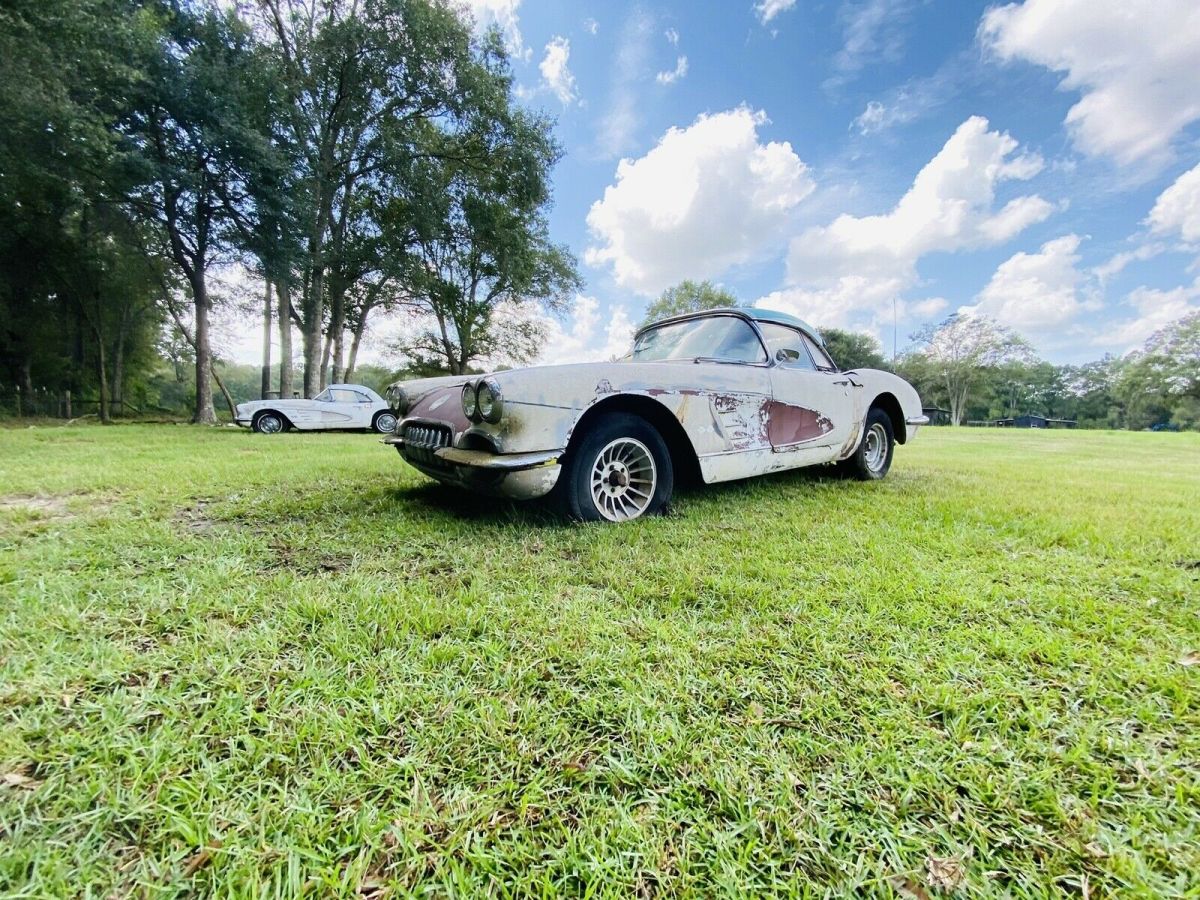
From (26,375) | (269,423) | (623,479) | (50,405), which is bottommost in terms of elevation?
(623,479)

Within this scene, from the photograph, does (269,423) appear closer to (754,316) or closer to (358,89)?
(358,89)

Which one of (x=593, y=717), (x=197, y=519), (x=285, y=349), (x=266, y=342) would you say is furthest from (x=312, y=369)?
(x=593, y=717)

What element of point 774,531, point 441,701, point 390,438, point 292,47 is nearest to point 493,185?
point 292,47

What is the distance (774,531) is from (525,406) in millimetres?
1604

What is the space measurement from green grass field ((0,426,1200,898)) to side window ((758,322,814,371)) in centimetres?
181

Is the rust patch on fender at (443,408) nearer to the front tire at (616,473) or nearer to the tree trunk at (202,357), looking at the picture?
the front tire at (616,473)

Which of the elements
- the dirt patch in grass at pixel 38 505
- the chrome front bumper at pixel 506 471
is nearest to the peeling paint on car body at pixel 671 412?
the chrome front bumper at pixel 506 471

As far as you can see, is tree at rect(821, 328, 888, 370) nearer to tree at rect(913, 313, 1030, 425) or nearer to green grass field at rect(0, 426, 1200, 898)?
tree at rect(913, 313, 1030, 425)

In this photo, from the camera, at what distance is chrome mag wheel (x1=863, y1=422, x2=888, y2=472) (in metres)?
4.77

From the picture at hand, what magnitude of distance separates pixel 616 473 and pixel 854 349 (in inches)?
1887

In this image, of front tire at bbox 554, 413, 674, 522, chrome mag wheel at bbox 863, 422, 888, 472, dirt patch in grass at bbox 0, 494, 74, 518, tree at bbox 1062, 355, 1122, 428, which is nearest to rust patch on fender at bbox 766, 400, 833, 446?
front tire at bbox 554, 413, 674, 522

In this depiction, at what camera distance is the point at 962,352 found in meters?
38.9

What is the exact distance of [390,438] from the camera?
3.36 m

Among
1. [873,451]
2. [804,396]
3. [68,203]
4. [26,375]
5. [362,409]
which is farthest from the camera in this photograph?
[26,375]
